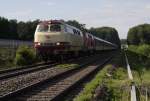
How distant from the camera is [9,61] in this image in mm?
31016

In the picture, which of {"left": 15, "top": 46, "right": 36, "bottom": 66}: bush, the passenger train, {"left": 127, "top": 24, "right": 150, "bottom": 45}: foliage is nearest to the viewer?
the passenger train

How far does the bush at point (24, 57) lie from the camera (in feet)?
98.2

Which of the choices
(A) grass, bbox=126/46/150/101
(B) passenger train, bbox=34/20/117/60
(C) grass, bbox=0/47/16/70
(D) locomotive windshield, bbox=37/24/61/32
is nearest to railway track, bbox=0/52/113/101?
(A) grass, bbox=126/46/150/101

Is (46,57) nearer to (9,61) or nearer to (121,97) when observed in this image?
(9,61)

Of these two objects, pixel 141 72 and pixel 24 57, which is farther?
pixel 24 57

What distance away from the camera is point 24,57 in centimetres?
3100

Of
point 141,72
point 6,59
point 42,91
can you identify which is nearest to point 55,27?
point 6,59

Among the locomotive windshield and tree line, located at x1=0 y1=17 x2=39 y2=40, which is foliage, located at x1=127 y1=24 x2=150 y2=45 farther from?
the locomotive windshield

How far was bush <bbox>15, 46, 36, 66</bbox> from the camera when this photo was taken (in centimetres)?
2994

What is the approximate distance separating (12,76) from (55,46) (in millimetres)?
9964

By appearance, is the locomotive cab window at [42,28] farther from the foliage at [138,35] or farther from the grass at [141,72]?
the foliage at [138,35]

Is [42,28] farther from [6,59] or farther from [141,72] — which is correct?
[141,72]

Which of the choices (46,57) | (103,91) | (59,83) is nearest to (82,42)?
(46,57)

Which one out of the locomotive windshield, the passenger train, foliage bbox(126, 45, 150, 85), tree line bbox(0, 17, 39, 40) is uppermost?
tree line bbox(0, 17, 39, 40)
